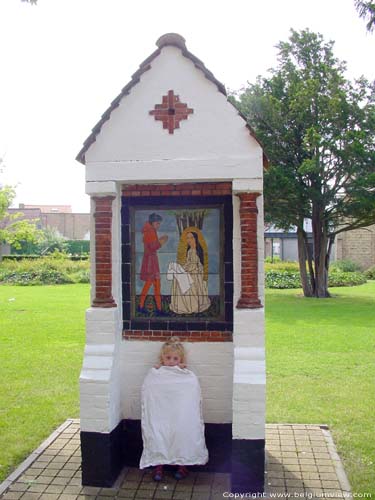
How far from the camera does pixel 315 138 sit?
20125 mm

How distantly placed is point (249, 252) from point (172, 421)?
73.4 inches

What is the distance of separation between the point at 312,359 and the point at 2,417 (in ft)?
20.3

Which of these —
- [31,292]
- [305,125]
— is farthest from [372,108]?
[31,292]

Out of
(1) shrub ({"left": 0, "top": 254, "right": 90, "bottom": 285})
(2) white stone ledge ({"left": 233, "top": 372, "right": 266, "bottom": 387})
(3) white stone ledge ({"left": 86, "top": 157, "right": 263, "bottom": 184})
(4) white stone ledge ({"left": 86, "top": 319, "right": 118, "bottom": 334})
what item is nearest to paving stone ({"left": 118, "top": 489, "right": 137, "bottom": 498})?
(2) white stone ledge ({"left": 233, "top": 372, "right": 266, "bottom": 387})

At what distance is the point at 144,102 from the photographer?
5.62 meters

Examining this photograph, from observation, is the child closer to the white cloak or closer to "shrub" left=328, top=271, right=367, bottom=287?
the white cloak

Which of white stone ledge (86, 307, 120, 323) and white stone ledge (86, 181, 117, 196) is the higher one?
white stone ledge (86, 181, 117, 196)

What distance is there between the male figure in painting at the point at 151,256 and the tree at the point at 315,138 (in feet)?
49.9

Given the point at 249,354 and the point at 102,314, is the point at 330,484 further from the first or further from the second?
the point at 102,314

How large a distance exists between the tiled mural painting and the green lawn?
227cm

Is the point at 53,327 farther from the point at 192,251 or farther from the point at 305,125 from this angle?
the point at 305,125

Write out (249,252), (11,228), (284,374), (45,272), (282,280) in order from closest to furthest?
(249,252) < (284,374) < (282,280) < (11,228) < (45,272)

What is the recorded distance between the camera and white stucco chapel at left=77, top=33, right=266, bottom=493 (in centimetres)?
543

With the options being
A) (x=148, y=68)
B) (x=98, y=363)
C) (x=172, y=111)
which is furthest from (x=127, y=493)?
(x=148, y=68)
